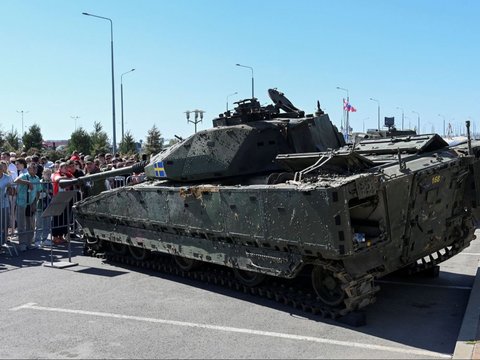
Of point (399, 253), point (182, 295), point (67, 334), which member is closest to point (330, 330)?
point (399, 253)

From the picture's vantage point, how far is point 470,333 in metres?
6.16

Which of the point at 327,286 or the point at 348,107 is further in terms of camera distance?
the point at 348,107

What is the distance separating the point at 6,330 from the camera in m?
6.94

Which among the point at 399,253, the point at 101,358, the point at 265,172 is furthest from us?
the point at 265,172

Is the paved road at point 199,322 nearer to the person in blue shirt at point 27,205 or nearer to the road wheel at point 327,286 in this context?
the road wheel at point 327,286

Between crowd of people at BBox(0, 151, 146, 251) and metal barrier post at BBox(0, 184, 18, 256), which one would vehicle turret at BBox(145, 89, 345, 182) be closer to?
crowd of people at BBox(0, 151, 146, 251)

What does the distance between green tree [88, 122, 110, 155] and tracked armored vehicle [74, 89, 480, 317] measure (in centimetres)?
4952

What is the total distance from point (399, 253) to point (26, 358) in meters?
4.65

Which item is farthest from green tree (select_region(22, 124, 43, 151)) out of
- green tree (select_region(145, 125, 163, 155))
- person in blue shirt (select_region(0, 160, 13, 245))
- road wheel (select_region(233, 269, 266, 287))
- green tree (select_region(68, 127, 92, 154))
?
road wheel (select_region(233, 269, 266, 287))

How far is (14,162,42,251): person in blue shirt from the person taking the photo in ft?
40.2

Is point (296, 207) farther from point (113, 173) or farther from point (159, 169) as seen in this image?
point (113, 173)

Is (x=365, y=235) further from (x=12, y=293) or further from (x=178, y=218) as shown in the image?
(x=12, y=293)

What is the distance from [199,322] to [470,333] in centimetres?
321

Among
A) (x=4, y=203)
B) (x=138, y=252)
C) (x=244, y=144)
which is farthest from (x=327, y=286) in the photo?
(x=4, y=203)
